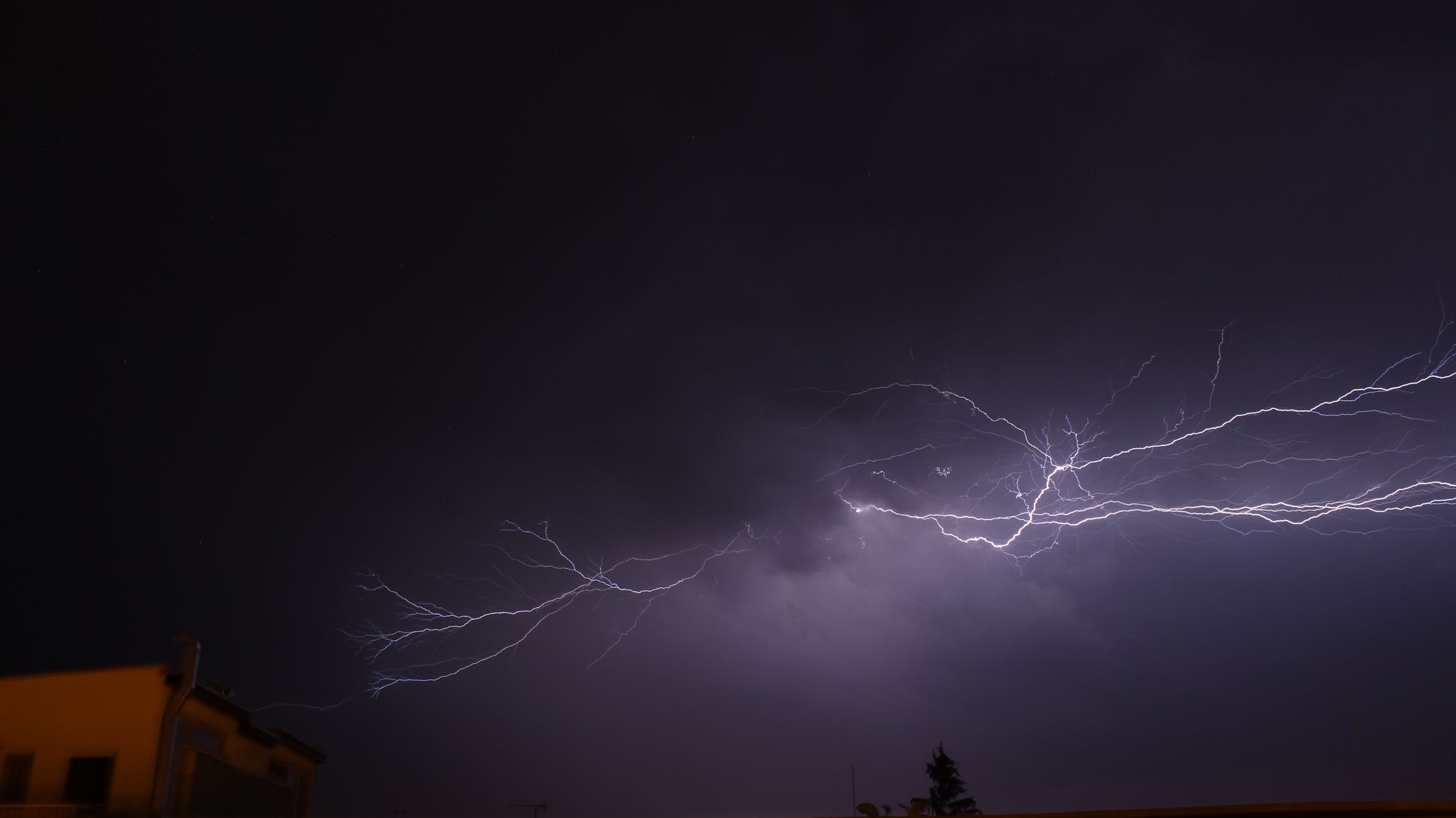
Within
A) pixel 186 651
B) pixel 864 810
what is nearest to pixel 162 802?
pixel 186 651

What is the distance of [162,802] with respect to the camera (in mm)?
8859

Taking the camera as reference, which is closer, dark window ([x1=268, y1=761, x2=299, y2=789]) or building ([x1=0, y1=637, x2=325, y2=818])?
building ([x1=0, y1=637, x2=325, y2=818])

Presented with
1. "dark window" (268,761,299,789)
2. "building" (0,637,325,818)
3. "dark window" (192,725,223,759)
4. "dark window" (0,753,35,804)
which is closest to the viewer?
"building" (0,637,325,818)

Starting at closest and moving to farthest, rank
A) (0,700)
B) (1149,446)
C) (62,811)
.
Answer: (62,811), (0,700), (1149,446)

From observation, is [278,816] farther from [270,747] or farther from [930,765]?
[930,765]

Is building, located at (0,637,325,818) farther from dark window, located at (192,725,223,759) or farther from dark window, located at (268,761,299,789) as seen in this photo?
dark window, located at (268,761,299,789)

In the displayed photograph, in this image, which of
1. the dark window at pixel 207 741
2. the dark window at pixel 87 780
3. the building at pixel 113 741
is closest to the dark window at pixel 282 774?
the dark window at pixel 207 741

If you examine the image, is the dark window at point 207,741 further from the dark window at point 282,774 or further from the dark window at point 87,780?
the dark window at point 282,774

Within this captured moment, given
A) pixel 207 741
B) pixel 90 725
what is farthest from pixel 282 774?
pixel 90 725

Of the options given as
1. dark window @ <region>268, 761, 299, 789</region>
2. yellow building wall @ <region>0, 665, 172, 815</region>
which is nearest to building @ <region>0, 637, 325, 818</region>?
yellow building wall @ <region>0, 665, 172, 815</region>

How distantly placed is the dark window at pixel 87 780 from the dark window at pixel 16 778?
1.96 feet

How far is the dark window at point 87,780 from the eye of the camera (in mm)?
9062

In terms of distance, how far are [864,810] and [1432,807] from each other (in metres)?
3.82

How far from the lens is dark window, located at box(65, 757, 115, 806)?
9.06 m
